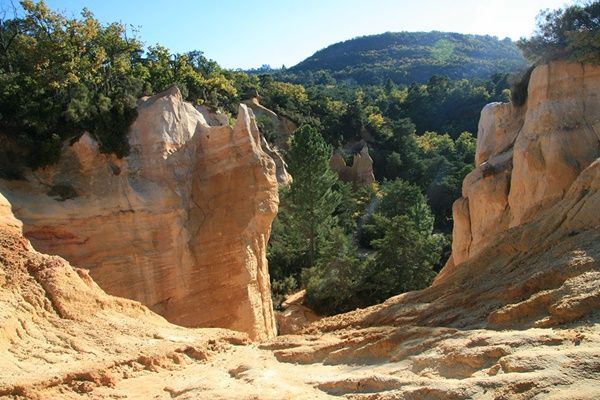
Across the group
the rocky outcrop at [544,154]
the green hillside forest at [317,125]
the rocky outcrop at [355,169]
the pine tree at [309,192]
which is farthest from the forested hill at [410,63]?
the rocky outcrop at [544,154]

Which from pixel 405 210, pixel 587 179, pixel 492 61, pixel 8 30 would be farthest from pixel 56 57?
pixel 492 61

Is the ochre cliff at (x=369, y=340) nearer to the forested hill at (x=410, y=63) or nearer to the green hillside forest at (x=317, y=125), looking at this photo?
the green hillside forest at (x=317, y=125)

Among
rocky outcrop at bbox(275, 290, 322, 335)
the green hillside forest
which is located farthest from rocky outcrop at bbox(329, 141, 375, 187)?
rocky outcrop at bbox(275, 290, 322, 335)

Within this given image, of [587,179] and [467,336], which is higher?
[587,179]

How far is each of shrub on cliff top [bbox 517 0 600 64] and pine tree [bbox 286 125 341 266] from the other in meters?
24.6

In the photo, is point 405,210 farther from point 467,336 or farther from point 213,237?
point 467,336

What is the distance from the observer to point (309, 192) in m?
42.0

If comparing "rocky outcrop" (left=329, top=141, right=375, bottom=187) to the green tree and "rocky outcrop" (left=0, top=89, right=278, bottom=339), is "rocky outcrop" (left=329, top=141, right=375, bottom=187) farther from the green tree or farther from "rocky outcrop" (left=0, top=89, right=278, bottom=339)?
"rocky outcrop" (left=0, top=89, right=278, bottom=339)

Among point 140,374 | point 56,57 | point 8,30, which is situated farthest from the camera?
point 8,30

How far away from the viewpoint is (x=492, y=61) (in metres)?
180

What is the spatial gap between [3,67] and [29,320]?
16249mm

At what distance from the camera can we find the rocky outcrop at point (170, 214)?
17.2 metres

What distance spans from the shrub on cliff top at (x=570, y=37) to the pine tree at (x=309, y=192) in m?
24.6

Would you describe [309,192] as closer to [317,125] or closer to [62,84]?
[62,84]
